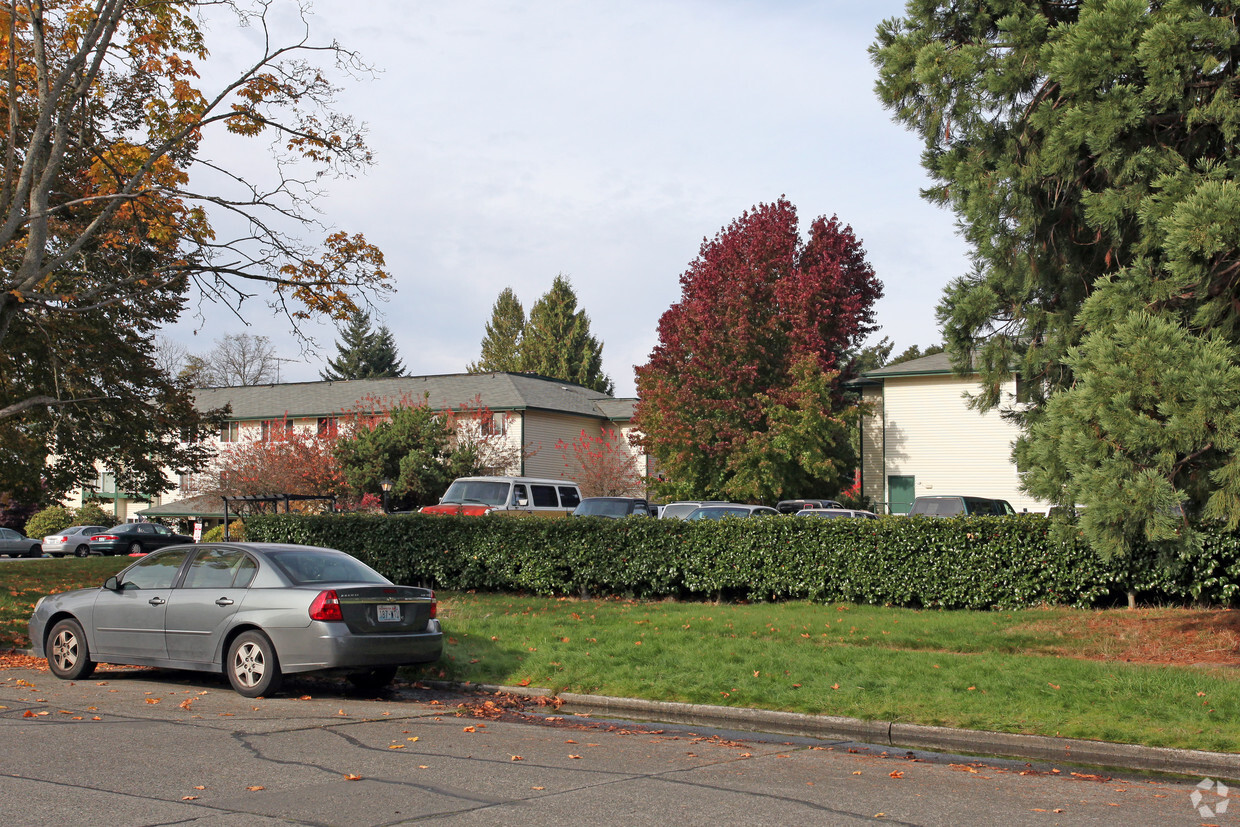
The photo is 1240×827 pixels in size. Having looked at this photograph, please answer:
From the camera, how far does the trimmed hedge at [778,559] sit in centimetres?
1574

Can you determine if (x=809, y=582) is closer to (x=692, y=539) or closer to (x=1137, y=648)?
(x=692, y=539)

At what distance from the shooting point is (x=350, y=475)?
133 ft

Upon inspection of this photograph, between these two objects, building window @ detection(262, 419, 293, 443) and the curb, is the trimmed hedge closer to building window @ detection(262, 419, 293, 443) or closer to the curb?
the curb

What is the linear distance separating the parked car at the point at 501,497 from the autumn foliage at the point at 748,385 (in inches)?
375

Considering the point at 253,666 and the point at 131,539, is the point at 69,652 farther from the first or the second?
the point at 131,539

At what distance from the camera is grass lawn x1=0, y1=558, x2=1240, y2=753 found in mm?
9250

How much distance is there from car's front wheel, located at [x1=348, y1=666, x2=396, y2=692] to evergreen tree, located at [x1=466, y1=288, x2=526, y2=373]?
7268 cm

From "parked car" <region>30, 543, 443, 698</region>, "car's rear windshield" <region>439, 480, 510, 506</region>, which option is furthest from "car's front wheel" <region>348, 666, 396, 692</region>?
"car's rear windshield" <region>439, 480, 510, 506</region>

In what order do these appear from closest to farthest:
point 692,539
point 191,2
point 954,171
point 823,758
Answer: point 823,758, point 954,171, point 191,2, point 692,539

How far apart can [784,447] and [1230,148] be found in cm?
2444

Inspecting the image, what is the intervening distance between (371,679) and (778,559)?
8.45m

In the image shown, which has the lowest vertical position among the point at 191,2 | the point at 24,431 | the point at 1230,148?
the point at 24,431

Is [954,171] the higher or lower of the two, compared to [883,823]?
higher

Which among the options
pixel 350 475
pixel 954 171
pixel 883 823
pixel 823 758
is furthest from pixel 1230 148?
pixel 350 475
